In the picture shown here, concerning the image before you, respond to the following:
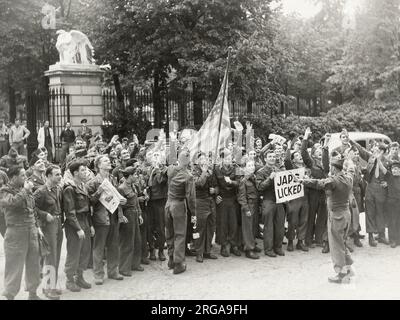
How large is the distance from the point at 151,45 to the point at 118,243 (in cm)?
1427

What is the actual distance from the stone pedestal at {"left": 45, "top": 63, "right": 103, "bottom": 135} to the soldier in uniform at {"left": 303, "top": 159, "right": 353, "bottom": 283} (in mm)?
13638

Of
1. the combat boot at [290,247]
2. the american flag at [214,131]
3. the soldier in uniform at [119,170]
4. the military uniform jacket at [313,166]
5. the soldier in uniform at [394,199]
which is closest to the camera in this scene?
the soldier in uniform at [119,170]

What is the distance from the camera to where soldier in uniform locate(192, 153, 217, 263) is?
10078 mm

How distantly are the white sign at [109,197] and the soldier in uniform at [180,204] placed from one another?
3.59ft

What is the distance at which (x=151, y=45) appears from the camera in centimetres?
2212

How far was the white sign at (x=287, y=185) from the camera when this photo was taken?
1029cm

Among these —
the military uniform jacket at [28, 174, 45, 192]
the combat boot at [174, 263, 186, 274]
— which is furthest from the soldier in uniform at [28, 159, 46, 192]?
the combat boot at [174, 263, 186, 274]

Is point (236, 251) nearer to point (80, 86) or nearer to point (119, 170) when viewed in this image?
point (119, 170)

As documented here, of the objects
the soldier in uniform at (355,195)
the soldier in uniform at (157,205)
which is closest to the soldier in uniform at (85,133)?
the soldier in uniform at (157,205)

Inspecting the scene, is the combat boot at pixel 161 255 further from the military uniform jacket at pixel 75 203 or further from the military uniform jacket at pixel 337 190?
the military uniform jacket at pixel 337 190

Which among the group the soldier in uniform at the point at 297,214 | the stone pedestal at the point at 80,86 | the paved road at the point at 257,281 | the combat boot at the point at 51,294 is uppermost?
the stone pedestal at the point at 80,86

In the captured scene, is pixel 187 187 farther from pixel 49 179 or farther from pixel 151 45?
pixel 151 45

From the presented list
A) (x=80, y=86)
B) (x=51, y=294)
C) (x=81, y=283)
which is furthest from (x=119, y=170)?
(x=80, y=86)

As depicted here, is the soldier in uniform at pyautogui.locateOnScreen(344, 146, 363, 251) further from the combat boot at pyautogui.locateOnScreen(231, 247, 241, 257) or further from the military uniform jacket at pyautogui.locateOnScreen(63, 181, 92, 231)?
the military uniform jacket at pyautogui.locateOnScreen(63, 181, 92, 231)
